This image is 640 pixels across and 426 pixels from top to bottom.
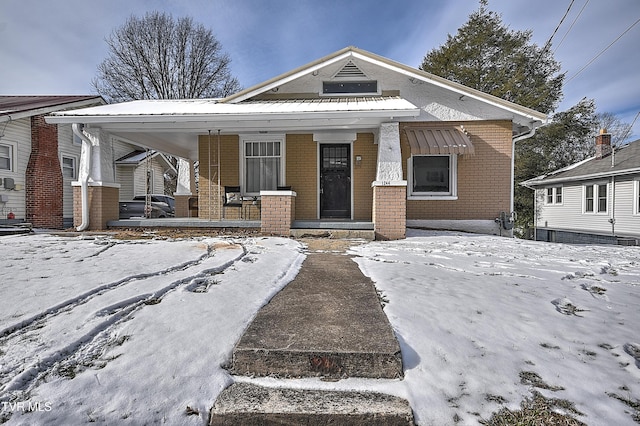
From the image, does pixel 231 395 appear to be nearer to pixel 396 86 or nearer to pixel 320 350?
pixel 320 350

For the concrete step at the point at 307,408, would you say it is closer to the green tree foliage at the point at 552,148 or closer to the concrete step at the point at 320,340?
the concrete step at the point at 320,340

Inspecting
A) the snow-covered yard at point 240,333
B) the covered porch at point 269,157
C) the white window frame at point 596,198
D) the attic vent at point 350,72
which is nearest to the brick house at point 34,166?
the covered porch at point 269,157

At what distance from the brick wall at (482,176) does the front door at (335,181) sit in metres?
1.72

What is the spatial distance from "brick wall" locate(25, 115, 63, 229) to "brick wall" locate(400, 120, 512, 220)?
555 inches

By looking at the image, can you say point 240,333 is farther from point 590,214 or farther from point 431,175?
point 590,214

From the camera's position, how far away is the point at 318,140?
8.90 m

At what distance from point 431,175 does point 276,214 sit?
196 inches

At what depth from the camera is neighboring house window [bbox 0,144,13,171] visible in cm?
1131

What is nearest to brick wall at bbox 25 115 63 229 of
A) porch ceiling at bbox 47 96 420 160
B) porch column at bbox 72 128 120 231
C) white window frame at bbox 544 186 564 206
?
porch column at bbox 72 128 120 231

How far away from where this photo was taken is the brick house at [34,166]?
444 inches

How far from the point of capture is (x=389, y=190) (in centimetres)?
659

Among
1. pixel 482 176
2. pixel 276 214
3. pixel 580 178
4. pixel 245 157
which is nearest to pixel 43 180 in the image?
pixel 245 157

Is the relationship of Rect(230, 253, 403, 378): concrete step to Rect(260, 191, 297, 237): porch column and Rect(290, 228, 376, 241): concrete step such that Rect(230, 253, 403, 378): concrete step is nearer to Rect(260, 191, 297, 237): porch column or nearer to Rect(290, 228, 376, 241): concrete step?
Rect(290, 228, 376, 241): concrete step

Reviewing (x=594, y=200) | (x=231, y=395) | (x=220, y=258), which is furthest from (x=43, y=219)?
(x=594, y=200)
